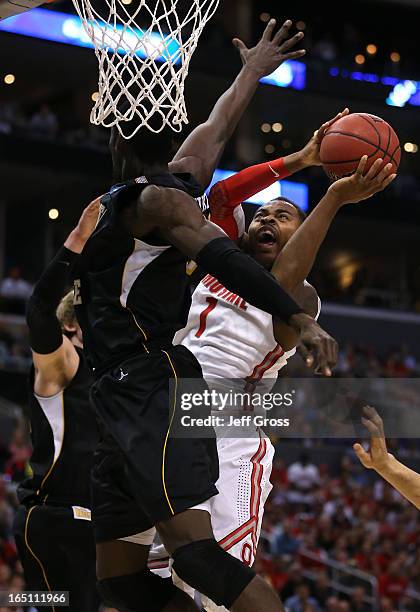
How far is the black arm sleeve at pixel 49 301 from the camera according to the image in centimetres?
430

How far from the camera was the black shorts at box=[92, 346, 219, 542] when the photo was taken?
10.8 feet

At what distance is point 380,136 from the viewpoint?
12.5ft

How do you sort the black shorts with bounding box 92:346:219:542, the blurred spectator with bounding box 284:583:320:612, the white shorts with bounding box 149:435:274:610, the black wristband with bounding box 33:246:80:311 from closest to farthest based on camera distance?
the black shorts with bounding box 92:346:219:542, the white shorts with bounding box 149:435:274:610, the black wristband with bounding box 33:246:80:311, the blurred spectator with bounding box 284:583:320:612

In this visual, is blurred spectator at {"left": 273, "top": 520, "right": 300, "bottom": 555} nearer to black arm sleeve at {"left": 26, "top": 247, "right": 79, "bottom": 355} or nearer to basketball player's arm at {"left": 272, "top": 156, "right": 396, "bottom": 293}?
black arm sleeve at {"left": 26, "top": 247, "right": 79, "bottom": 355}

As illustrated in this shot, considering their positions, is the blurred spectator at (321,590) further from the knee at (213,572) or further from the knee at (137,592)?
the knee at (213,572)

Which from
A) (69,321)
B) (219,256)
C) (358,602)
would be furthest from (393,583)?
(219,256)

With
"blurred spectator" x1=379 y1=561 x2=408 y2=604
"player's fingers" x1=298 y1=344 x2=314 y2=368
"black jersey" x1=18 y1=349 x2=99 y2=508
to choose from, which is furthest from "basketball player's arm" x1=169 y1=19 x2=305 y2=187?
"blurred spectator" x1=379 y1=561 x2=408 y2=604

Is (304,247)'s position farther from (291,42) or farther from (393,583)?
(393,583)

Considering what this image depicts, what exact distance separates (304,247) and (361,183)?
34cm

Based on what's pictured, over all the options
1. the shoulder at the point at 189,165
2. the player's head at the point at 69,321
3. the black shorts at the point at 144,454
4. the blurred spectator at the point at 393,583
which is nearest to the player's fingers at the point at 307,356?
the black shorts at the point at 144,454

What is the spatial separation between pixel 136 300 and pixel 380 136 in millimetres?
1099

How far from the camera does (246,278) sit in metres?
3.14

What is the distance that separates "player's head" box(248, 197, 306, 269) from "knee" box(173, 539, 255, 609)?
1477 millimetres

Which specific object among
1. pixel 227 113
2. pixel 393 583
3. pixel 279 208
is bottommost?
pixel 393 583
